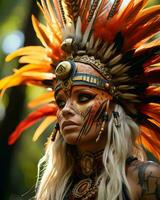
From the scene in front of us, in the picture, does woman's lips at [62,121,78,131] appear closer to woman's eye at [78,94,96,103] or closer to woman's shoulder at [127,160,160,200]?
woman's eye at [78,94,96,103]

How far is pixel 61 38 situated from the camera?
360cm

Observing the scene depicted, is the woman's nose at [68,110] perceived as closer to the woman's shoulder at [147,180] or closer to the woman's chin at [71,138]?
the woman's chin at [71,138]

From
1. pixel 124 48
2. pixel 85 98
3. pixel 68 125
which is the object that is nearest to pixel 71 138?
pixel 68 125

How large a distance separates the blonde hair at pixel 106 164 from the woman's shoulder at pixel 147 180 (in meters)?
0.05

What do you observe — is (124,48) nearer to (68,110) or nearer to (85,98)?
(85,98)

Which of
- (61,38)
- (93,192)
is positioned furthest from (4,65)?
(93,192)

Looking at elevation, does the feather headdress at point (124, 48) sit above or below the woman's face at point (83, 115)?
above

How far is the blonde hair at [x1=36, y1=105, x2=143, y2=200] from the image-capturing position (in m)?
3.20

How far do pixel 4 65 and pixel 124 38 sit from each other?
3.83 meters

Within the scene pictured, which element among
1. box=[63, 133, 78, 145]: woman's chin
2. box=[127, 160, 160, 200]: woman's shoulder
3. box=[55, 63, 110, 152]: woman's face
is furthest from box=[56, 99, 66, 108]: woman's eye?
box=[127, 160, 160, 200]: woman's shoulder

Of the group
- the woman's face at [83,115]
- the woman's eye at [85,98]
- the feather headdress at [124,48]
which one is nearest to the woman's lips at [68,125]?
the woman's face at [83,115]

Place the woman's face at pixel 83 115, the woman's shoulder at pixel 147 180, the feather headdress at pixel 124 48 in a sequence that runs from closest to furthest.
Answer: the woman's shoulder at pixel 147 180, the woman's face at pixel 83 115, the feather headdress at pixel 124 48

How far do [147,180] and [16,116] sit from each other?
1.98 m

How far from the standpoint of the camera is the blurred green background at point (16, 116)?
192 inches
